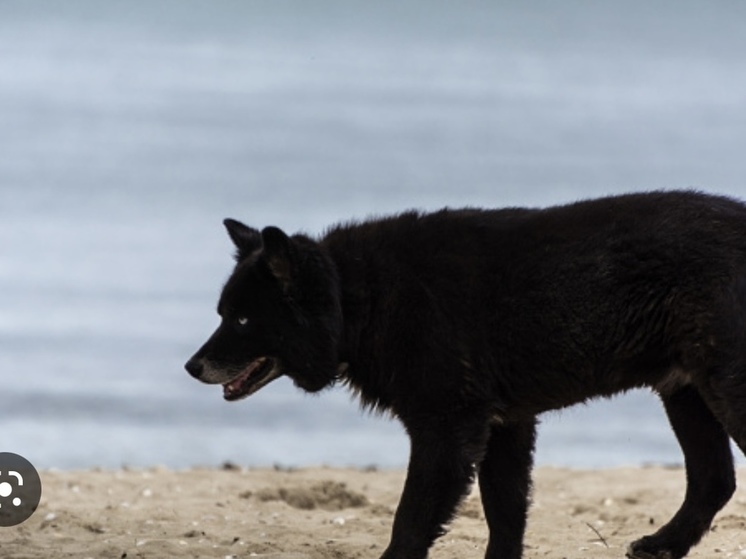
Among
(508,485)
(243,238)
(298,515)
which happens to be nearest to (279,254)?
(243,238)

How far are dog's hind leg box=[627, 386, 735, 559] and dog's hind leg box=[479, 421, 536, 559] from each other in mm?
633

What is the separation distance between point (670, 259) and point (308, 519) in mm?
3939

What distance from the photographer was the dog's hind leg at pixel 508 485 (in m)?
10.3

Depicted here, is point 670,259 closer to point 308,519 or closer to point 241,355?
point 241,355

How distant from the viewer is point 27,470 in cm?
1366

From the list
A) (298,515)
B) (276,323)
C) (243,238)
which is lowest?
(298,515)

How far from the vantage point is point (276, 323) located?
1009 cm

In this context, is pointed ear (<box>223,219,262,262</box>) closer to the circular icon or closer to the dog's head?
the dog's head

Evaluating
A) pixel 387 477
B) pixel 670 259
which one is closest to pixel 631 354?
pixel 670 259

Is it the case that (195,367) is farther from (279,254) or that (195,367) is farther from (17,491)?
(17,491)

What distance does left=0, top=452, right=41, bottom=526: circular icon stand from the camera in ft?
40.2

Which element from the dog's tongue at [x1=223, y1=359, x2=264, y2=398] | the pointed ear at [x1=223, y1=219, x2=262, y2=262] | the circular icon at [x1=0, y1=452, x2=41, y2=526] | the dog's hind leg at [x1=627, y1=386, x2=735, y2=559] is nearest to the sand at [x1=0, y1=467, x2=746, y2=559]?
the circular icon at [x1=0, y1=452, x2=41, y2=526]

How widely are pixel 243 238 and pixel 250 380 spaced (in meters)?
0.78

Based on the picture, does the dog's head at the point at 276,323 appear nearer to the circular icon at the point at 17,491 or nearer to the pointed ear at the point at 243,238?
the pointed ear at the point at 243,238
